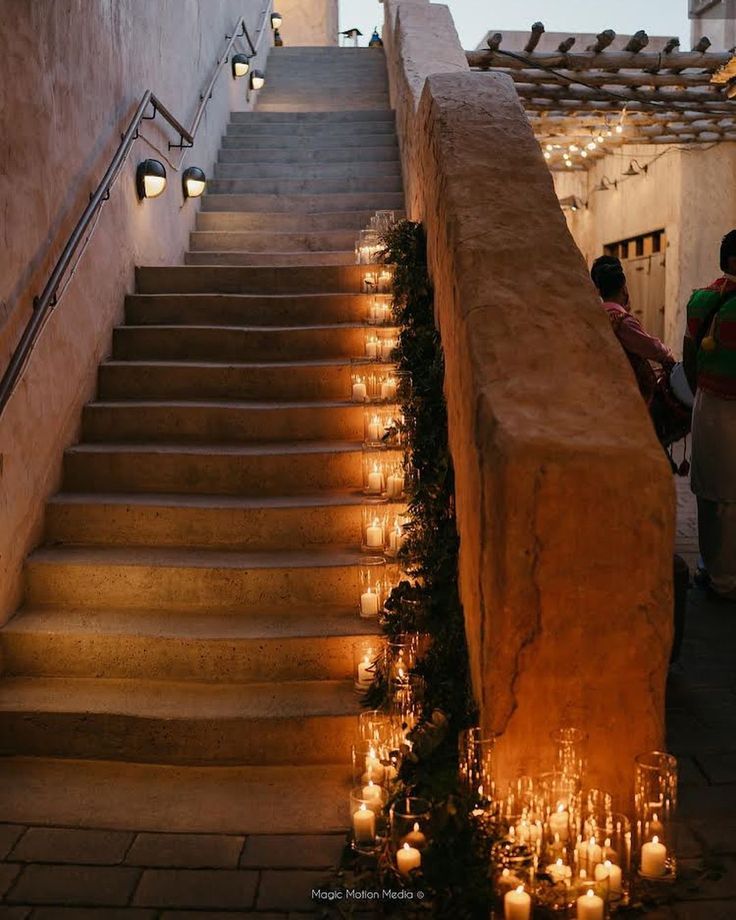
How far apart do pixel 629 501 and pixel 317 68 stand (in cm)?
1091

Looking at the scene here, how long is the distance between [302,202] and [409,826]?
580 centimetres

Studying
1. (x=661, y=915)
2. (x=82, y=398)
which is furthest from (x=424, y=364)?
(x=661, y=915)

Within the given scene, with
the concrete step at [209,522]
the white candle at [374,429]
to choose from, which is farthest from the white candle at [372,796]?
the white candle at [374,429]

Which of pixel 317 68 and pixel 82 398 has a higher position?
pixel 317 68

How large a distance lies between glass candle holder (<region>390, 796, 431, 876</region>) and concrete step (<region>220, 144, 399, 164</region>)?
6527mm

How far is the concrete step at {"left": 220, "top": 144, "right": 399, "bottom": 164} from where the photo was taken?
26.9ft

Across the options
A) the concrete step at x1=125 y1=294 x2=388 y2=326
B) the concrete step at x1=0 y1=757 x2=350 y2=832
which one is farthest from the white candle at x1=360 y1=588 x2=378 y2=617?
the concrete step at x1=125 y1=294 x2=388 y2=326

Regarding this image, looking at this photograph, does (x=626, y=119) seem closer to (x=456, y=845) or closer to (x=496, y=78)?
(x=496, y=78)

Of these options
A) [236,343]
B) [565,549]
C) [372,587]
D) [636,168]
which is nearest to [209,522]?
[372,587]

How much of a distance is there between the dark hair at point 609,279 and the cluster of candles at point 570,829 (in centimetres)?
260

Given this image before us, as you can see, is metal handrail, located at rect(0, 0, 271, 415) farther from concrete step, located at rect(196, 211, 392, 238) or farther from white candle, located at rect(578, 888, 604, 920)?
white candle, located at rect(578, 888, 604, 920)

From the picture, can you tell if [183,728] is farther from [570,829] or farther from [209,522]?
[570,829]

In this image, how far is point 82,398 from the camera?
4789 millimetres

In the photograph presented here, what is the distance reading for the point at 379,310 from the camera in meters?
5.23
